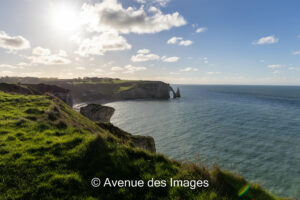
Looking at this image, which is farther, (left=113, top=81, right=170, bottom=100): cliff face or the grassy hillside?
(left=113, top=81, right=170, bottom=100): cliff face

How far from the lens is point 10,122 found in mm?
10312

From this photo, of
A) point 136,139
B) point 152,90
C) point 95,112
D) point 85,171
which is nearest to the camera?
point 85,171

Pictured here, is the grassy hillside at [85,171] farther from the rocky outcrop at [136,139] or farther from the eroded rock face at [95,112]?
the eroded rock face at [95,112]

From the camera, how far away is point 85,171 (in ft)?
20.0

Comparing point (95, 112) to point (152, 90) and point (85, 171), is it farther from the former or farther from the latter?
point (152, 90)

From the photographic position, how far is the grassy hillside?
514cm

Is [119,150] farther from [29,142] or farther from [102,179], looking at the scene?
[29,142]

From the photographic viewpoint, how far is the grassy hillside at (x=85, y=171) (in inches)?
202

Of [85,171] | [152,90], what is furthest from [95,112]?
[152,90]

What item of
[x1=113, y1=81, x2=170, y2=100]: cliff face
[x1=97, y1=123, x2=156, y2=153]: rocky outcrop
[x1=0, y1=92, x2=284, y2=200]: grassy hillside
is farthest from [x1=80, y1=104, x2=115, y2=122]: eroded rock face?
[x1=113, y1=81, x2=170, y2=100]: cliff face

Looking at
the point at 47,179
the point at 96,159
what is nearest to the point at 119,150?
the point at 96,159

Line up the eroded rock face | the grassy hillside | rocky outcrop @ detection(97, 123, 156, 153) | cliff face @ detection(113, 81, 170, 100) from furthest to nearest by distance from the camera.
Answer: cliff face @ detection(113, 81, 170, 100)
the eroded rock face
rocky outcrop @ detection(97, 123, 156, 153)
the grassy hillside

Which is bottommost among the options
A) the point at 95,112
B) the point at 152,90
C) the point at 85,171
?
the point at 95,112

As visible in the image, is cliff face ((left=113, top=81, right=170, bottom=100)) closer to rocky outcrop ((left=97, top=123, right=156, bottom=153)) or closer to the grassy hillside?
rocky outcrop ((left=97, top=123, right=156, bottom=153))
